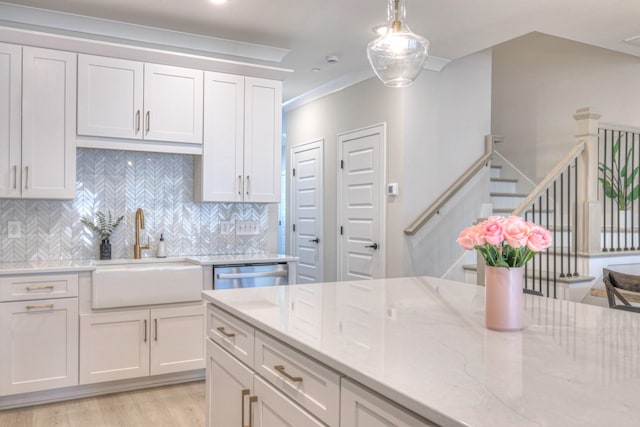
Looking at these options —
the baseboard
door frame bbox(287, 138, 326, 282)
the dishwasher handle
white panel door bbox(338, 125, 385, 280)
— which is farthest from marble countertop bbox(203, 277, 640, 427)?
door frame bbox(287, 138, 326, 282)

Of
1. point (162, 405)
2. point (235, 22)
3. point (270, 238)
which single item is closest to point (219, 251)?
point (270, 238)

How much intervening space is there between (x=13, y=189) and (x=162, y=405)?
1.71 metres

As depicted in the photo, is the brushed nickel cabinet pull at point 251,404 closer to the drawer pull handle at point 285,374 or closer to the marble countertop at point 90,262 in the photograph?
the drawer pull handle at point 285,374

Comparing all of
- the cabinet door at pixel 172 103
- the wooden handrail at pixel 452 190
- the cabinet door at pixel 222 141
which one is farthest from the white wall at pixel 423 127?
the cabinet door at pixel 172 103

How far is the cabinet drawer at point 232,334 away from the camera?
1743 mm

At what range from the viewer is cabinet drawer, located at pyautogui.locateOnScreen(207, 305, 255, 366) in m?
1.74

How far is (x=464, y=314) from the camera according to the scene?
5.58ft

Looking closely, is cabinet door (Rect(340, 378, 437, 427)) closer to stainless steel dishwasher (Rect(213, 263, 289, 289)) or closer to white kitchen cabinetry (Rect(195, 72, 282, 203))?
stainless steel dishwasher (Rect(213, 263, 289, 289))

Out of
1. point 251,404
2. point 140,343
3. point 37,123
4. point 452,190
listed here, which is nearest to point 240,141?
point 37,123

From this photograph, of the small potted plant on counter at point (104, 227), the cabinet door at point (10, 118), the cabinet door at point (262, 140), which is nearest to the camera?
the cabinet door at point (10, 118)

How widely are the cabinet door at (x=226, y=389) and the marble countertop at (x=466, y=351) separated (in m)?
0.20

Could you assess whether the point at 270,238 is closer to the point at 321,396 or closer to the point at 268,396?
the point at 268,396

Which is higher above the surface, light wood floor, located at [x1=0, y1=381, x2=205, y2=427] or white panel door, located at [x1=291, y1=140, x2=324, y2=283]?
white panel door, located at [x1=291, y1=140, x2=324, y2=283]

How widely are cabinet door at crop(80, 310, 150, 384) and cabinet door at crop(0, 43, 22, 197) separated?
1014mm
